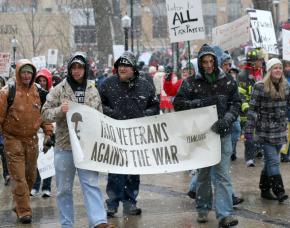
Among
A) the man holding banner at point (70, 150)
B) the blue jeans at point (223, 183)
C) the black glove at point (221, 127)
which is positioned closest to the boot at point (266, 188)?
the blue jeans at point (223, 183)

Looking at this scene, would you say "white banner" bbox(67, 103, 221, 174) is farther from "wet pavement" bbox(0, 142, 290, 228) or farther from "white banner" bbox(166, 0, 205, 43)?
"white banner" bbox(166, 0, 205, 43)

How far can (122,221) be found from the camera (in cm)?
748

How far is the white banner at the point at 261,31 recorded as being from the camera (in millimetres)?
14148

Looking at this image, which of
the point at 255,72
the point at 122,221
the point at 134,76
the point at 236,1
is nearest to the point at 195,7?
the point at 255,72

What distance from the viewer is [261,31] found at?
1430 cm

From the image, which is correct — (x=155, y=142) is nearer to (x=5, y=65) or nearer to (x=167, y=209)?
(x=167, y=209)

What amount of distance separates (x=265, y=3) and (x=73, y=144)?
1727cm

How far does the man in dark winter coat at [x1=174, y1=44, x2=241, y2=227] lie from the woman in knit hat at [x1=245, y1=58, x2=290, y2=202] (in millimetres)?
1113

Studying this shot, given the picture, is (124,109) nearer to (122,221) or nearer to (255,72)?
(122,221)

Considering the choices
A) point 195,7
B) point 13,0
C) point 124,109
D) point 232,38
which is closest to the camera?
point 124,109

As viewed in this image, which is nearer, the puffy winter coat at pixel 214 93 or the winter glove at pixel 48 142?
the puffy winter coat at pixel 214 93

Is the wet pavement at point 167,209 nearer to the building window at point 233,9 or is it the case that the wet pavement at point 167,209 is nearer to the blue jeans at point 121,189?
the blue jeans at point 121,189

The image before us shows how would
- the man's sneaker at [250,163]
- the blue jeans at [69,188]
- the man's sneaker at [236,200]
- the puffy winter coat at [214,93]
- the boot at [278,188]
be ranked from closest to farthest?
the blue jeans at [69,188]
the puffy winter coat at [214,93]
the man's sneaker at [236,200]
the boot at [278,188]
the man's sneaker at [250,163]

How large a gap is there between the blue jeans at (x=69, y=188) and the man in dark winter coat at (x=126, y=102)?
1065 millimetres
